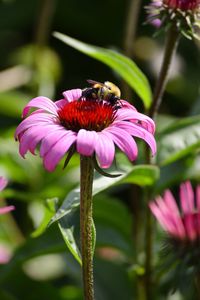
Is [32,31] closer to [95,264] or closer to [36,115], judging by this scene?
[95,264]

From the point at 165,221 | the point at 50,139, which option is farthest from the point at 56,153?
the point at 165,221

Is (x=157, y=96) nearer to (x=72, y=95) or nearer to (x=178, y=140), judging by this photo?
(x=178, y=140)

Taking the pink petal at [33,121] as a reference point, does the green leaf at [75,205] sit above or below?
below

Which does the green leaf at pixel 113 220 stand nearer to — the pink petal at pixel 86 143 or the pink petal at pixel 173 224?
the pink petal at pixel 173 224

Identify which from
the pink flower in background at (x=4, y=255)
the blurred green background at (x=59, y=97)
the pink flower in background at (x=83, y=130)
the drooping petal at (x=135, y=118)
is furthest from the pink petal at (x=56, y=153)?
the pink flower in background at (x=4, y=255)

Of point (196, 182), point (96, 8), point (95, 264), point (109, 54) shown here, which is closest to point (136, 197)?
point (196, 182)

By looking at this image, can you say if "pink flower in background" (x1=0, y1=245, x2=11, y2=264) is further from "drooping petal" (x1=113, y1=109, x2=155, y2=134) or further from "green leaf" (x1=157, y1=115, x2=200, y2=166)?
"drooping petal" (x1=113, y1=109, x2=155, y2=134)
